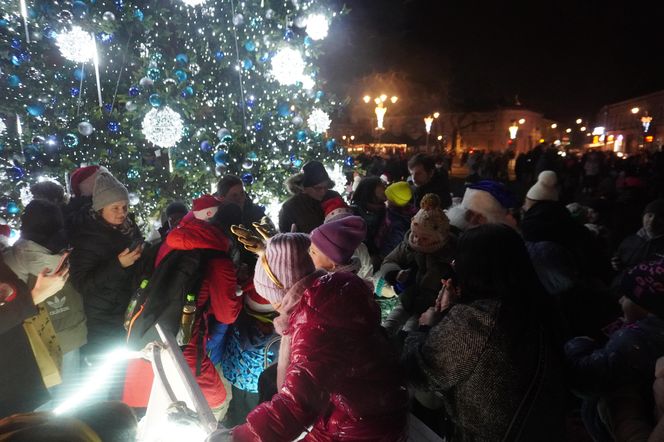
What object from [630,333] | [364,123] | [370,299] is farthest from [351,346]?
[364,123]

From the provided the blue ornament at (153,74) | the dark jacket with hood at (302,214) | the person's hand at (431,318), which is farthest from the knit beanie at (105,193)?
the blue ornament at (153,74)

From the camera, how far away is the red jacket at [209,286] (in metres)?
2.55

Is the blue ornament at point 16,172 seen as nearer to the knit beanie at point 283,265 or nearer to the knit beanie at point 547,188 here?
the knit beanie at point 283,265

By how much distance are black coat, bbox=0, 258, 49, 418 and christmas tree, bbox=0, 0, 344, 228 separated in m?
4.58

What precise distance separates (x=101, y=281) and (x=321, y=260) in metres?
2.03

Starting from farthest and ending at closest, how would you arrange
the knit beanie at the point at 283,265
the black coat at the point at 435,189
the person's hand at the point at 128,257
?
the black coat at the point at 435,189 → the person's hand at the point at 128,257 → the knit beanie at the point at 283,265

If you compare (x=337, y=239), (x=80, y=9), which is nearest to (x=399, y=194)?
(x=337, y=239)

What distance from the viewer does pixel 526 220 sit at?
3.91m

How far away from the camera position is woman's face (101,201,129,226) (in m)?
3.41

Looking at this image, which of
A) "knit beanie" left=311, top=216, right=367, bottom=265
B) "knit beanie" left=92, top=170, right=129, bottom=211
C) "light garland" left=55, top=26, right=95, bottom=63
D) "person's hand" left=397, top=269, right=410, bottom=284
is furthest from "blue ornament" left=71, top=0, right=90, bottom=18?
"person's hand" left=397, top=269, right=410, bottom=284

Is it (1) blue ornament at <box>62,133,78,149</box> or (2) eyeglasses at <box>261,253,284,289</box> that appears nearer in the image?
(2) eyeglasses at <box>261,253,284,289</box>

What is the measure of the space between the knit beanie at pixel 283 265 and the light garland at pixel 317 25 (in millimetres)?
6771

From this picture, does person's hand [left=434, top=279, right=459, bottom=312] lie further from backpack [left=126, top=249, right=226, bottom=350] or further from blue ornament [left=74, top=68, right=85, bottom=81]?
blue ornament [left=74, top=68, right=85, bottom=81]

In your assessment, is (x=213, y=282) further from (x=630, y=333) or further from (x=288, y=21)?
(x=288, y=21)
